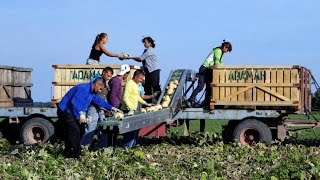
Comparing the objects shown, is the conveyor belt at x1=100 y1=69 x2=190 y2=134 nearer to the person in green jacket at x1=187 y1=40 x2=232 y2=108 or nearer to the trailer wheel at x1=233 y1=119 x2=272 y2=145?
the person in green jacket at x1=187 y1=40 x2=232 y2=108

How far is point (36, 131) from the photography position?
17.7 m

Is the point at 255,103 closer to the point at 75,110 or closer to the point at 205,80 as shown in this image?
the point at 205,80

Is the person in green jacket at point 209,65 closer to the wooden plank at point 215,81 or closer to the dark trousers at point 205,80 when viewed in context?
the dark trousers at point 205,80

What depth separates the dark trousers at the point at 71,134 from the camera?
484 inches

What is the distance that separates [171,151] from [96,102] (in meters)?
1.94

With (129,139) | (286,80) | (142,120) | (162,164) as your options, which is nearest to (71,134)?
(162,164)

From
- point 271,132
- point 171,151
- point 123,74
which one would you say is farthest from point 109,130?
point 271,132

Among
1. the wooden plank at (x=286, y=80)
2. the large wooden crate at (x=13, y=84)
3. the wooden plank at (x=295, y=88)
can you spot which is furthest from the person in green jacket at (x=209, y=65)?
the large wooden crate at (x=13, y=84)

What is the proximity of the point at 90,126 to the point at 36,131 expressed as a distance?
4.54 metres

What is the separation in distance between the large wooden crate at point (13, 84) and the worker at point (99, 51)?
280cm

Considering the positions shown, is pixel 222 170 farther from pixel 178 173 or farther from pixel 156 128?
pixel 156 128

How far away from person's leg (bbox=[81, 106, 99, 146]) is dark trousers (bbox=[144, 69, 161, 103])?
349 centimetres

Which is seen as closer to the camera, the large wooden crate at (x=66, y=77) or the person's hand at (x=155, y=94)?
the person's hand at (x=155, y=94)

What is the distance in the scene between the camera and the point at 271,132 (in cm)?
1677
